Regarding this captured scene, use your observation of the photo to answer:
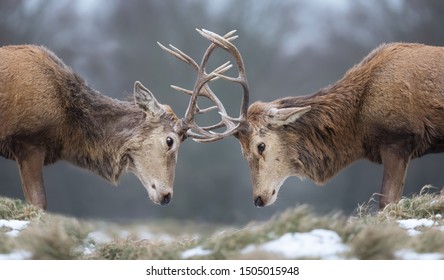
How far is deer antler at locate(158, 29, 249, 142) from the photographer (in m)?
9.84

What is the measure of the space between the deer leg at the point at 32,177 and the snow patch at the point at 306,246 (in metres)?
3.11

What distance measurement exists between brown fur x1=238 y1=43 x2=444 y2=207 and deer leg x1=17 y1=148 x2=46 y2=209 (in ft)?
7.54

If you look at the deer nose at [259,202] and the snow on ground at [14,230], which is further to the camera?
the deer nose at [259,202]

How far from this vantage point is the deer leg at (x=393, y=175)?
9570mm

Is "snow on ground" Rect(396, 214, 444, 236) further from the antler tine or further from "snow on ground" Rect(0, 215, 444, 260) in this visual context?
the antler tine

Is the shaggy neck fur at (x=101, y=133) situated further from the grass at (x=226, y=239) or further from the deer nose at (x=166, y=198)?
the grass at (x=226, y=239)

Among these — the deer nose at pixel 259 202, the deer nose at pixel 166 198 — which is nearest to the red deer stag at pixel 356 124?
the deer nose at pixel 259 202

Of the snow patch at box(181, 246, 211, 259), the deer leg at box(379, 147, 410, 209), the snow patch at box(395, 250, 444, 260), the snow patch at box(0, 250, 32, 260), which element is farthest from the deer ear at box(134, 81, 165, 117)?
the snow patch at box(395, 250, 444, 260)

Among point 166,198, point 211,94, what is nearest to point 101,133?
point 166,198

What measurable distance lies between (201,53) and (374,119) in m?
2.47

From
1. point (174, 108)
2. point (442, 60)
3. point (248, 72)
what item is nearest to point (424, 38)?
point (442, 60)

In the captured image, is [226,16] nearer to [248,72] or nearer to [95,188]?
[248,72]

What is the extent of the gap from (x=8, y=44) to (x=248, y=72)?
2936mm

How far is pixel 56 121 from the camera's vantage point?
9.84m
